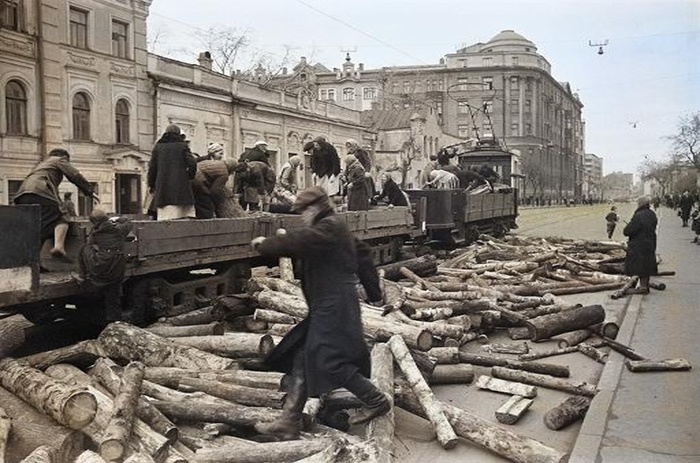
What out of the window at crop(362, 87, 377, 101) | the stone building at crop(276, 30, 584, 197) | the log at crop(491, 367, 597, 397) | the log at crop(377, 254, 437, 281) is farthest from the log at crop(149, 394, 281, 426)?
the window at crop(362, 87, 377, 101)

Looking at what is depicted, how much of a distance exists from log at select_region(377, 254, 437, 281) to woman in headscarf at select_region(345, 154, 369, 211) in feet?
4.54

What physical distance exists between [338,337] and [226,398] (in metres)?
1.27

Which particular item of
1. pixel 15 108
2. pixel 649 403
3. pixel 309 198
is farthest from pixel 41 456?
pixel 15 108

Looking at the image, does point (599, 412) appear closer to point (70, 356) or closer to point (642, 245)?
point (70, 356)

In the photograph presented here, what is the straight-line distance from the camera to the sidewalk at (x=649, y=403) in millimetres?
5294

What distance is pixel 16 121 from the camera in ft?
69.9

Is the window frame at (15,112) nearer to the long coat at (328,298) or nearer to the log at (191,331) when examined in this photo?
the log at (191,331)

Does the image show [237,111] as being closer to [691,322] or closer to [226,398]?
[691,322]

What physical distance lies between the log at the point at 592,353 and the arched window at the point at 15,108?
18.2 meters

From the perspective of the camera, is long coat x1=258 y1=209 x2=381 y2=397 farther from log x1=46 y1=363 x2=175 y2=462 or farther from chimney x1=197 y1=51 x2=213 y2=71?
chimney x1=197 y1=51 x2=213 y2=71

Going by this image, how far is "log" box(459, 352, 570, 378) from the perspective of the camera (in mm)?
7703

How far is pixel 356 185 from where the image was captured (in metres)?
14.3

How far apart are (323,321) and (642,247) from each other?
29.8 feet

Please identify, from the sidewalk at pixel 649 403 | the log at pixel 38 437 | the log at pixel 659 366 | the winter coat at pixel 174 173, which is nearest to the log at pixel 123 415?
the log at pixel 38 437
